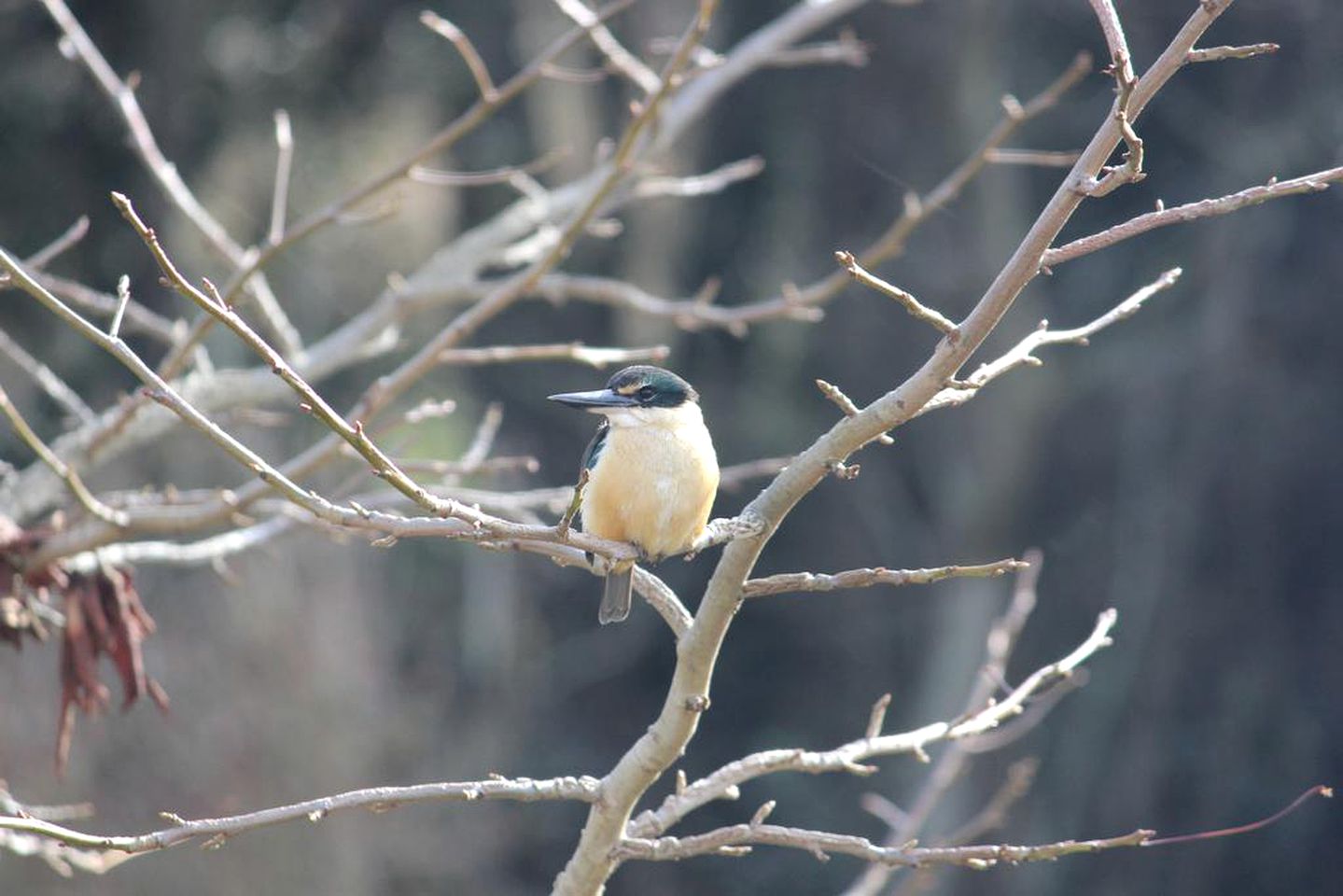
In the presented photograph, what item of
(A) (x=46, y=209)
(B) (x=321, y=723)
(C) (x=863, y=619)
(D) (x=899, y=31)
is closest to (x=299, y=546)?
(B) (x=321, y=723)

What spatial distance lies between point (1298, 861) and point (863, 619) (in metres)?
3.51

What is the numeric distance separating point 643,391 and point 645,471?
358mm

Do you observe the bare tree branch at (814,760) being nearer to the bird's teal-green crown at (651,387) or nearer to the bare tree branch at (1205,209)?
the bird's teal-green crown at (651,387)

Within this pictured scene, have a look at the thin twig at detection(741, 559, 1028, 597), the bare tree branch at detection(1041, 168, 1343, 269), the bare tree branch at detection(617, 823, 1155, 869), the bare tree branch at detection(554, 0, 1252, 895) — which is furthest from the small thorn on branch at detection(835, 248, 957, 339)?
the bare tree branch at detection(617, 823, 1155, 869)

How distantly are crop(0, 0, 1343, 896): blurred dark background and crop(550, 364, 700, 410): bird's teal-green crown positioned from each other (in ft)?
20.1

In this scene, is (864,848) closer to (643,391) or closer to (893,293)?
(893,293)

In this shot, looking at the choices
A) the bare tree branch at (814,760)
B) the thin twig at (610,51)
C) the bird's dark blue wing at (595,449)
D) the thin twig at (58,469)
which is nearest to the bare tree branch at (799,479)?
the bare tree branch at (814,760)

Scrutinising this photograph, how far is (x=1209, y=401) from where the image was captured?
10422mm

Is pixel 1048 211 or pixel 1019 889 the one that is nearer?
pixel 1048 211

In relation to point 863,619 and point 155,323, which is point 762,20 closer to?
point 863,619

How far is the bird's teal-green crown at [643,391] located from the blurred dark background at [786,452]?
611cm

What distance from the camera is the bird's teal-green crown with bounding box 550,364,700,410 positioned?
342 centimetres

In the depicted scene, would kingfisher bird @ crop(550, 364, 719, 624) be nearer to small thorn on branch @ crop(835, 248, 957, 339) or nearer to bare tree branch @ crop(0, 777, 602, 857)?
bare tree branch @ crop(0, 777, 602, 857)

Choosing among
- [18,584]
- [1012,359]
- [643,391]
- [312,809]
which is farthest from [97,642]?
[1012,359]
